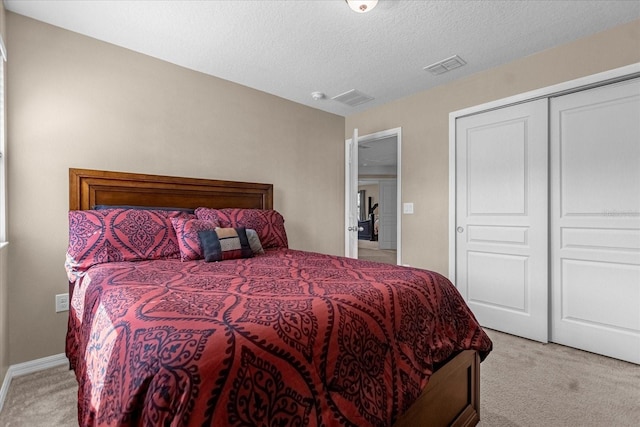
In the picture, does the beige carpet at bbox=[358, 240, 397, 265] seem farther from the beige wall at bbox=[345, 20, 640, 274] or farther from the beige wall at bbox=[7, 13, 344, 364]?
the beige wall at bbox=[7, 13, 344, 364]

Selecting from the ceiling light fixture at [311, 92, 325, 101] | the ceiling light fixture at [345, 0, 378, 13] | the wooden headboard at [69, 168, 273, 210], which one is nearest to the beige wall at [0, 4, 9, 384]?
the wooden headboard at [69, 168, 273, 210]

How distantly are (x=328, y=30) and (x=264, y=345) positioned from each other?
7.39ft

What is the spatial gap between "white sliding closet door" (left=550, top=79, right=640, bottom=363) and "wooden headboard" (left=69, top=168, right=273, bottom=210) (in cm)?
265

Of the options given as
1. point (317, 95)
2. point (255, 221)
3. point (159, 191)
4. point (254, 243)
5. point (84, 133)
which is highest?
point (317, 95)

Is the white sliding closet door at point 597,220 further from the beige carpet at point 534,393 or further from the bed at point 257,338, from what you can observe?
the bed at point 257,338

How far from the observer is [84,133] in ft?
7.80

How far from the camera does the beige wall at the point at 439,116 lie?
2455 millimetres

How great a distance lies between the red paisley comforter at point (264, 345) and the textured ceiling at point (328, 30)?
1.72 m

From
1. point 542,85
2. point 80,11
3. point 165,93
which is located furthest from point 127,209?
point 542,85

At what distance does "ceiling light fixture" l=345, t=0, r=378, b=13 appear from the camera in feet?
6.39

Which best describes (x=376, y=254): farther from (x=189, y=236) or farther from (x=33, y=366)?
(x=33, y=366)

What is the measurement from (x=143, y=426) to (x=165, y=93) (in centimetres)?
272

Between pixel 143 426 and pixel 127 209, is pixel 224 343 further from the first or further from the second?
pixel 127 209

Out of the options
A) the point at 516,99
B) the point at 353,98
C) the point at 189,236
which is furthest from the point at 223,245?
the point at 516,99
